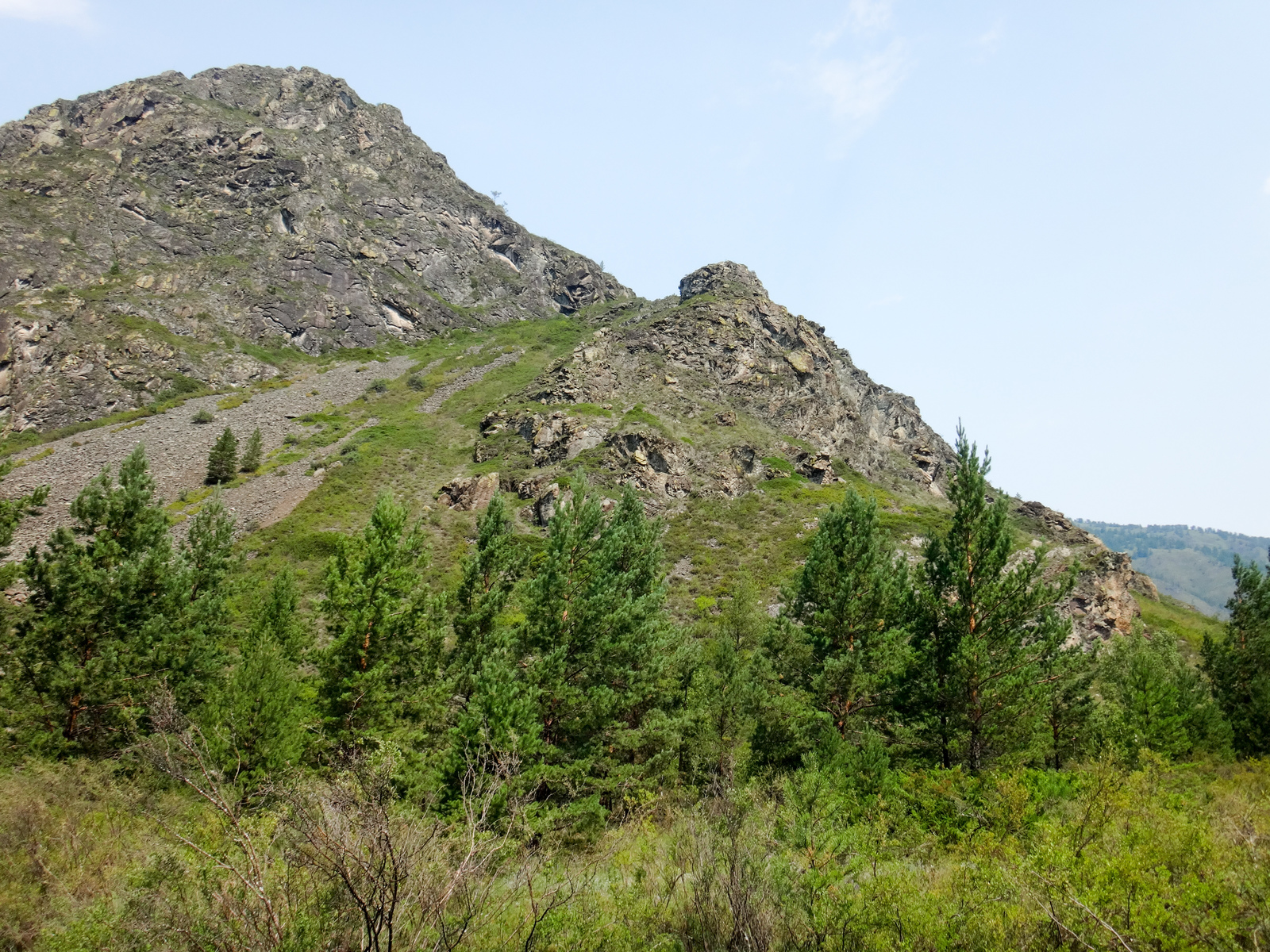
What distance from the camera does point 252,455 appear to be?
52062 millimetres

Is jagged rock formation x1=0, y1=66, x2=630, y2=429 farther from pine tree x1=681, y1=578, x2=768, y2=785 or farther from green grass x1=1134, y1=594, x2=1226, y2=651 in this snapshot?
green grass x1=1134, y1=594, x2=1226, y2=651

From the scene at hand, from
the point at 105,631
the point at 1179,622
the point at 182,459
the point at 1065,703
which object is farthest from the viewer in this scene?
the point at 1179,622

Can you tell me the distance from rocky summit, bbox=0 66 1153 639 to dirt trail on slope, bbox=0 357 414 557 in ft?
1.08

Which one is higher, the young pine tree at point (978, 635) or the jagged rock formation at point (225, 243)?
the jagged rock formation at point (225, 243)

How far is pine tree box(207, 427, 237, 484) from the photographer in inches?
1918

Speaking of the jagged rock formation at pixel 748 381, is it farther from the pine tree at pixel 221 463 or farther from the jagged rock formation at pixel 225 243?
the jagged rock formation at pixel 225 243

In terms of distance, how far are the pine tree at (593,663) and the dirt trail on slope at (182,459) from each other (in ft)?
111

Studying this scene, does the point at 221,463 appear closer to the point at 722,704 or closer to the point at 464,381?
the point at 464,381

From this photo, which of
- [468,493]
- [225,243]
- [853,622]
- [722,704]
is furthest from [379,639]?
[225,243]

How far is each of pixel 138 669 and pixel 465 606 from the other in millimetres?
8646

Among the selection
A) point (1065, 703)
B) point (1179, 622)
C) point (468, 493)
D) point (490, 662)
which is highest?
point (1179, 622)

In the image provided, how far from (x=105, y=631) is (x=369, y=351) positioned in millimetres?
82684

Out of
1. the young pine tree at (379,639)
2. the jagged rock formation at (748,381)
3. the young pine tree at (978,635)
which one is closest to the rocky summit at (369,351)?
the jagged rock formation at (748,381)

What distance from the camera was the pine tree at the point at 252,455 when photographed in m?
51.4
